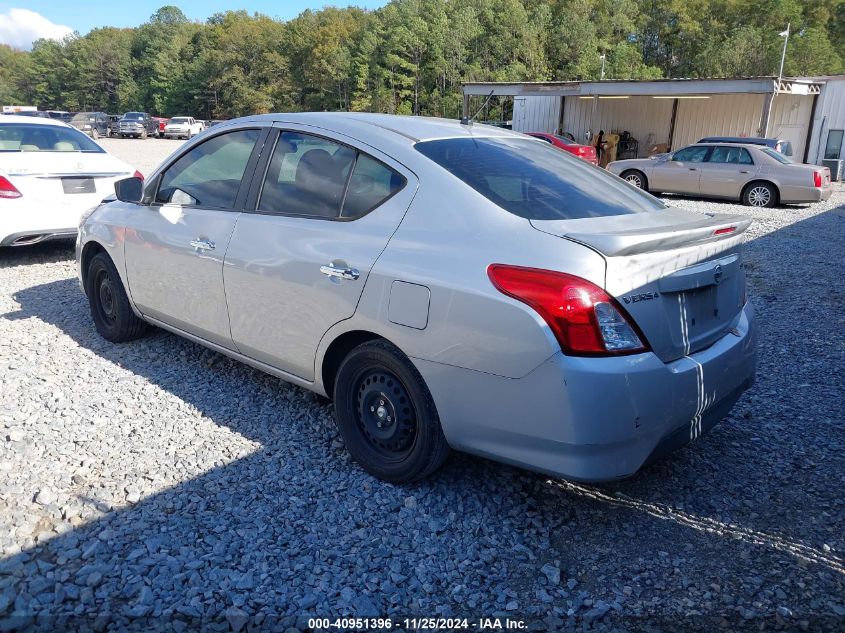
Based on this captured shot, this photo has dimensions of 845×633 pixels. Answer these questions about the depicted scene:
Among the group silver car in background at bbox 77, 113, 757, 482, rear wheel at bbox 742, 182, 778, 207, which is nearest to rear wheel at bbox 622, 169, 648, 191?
rear wheel at bbox 742, 182, 778, 207

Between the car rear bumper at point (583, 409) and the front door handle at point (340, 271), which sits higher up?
the front door handle at point (340, 271)

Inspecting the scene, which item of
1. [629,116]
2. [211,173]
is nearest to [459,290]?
[211,173]

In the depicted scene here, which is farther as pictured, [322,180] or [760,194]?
[760,194]

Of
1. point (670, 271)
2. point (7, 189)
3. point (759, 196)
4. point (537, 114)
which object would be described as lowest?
point (759, 196)

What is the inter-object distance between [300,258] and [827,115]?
28.3 m

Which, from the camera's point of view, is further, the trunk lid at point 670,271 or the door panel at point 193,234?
the door panel at point 193,234

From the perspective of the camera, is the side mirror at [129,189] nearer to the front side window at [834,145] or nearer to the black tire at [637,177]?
the black tire at [637,177]

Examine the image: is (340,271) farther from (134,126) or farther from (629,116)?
(134,126)

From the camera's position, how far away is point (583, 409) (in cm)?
243

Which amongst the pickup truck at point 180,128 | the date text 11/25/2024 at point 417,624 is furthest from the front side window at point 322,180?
the pickup truck at point 180,128

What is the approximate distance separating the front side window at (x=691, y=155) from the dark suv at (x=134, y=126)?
42.8 meters

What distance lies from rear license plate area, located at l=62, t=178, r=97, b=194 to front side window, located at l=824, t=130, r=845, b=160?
27.1 metres

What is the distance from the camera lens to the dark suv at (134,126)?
4809 centimetres

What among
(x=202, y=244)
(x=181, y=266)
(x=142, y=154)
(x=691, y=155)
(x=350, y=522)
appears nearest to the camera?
(x=350, y=522)
